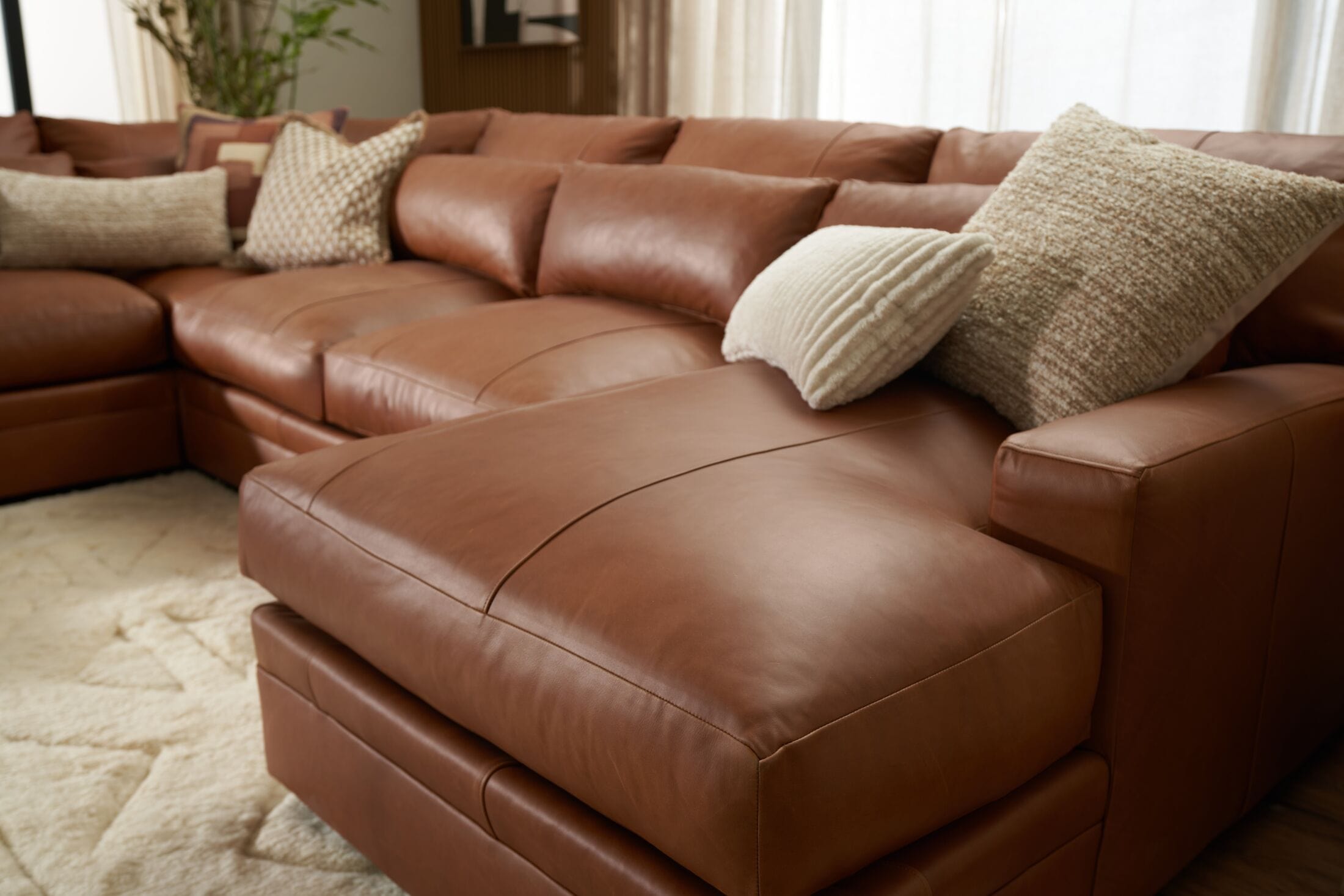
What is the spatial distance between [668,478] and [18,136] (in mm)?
2832

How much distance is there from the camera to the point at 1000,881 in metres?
0.93

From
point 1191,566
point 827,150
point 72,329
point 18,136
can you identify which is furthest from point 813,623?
point 18,136

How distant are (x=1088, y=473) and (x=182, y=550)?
1.84m

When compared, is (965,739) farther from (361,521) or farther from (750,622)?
(361,521)

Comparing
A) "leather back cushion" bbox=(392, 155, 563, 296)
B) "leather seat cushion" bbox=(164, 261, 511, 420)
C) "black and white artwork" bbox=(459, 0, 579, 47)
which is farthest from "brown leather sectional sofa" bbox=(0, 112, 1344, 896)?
"black and white artwork" bbox=(459, 0, 579, 47)

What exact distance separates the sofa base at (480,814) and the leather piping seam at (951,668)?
141 millimetres

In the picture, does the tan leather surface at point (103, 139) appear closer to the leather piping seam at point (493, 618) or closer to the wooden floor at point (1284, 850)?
the leather piping seam at point (493, 618)

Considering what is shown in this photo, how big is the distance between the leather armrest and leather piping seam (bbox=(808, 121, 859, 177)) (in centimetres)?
109

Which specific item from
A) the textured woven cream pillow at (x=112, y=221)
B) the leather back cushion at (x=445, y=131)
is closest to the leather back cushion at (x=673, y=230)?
the leather back cushion at (x=445, y=131)

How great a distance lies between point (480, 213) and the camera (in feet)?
8.32

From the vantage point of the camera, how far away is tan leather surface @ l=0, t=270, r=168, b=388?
2439 mm

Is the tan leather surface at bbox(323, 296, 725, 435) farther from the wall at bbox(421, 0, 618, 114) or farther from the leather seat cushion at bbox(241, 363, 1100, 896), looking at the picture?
the wall at bbox(421, 0, 618, 114)

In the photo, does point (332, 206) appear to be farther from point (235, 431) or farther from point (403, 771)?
point (403, 771)

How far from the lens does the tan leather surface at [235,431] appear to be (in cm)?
228
